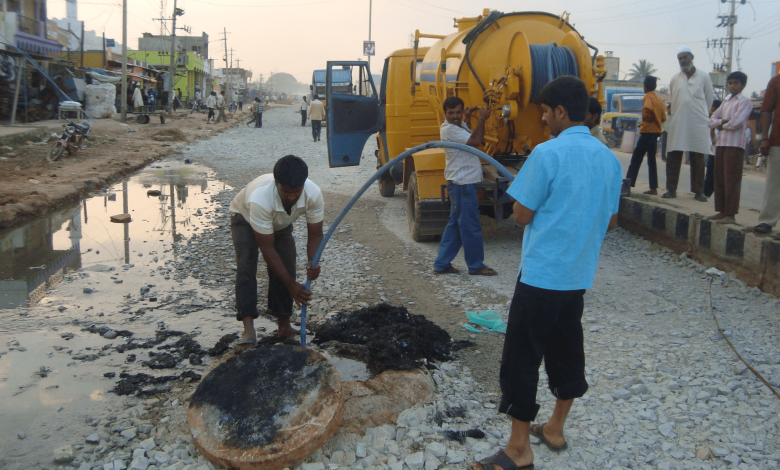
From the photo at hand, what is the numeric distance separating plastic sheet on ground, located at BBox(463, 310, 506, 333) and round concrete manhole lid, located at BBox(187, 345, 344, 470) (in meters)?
1.52

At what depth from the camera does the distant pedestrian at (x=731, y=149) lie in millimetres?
5961

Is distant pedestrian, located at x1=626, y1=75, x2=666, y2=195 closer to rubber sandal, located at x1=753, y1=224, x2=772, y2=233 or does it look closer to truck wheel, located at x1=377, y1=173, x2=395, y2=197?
rubber sandal, located at x1=753, y1=224, x2=772, y2=233

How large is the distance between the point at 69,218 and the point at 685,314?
834 centimetres

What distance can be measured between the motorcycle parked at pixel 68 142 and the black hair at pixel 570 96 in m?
13.7

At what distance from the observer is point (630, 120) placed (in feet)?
63.7

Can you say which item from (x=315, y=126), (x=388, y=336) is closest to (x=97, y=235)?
(x=388, y=336)

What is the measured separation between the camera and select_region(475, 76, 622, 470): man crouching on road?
2.44 m

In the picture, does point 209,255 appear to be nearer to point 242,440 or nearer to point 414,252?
point 414,252

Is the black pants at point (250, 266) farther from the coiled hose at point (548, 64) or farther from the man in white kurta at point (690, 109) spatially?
the man in white kurta at point (690, 109)

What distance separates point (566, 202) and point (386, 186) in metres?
8.13

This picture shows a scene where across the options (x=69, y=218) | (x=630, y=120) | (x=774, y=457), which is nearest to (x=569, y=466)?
(x=774, y=457)

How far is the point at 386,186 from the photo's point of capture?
1050 cm

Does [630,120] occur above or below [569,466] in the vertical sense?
above

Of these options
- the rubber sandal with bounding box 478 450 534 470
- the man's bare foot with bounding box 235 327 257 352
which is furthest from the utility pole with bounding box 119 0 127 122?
the rubber sandal with bounding box 478 450 534 470
